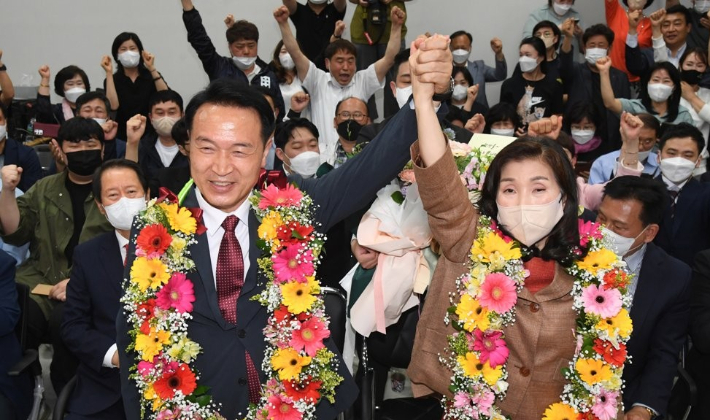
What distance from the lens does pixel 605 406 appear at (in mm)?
2707

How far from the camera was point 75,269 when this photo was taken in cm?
367

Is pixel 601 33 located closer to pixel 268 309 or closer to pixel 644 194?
pixel 644 194

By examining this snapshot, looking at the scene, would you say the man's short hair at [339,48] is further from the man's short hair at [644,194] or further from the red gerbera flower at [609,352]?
the red gerbera flower at [609,352]

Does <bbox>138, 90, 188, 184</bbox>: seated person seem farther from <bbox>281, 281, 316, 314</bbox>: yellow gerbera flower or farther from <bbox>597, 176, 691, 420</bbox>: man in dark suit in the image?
<bbox>281, 281, 316, 314</bbox>: yellow gerbera flower

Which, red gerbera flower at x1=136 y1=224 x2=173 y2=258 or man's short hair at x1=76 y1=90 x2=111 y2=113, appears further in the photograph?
man's short hair at x1=76 y1=90 x2=111 y2=113

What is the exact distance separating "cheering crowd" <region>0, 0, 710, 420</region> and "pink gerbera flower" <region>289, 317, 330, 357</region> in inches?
1.0

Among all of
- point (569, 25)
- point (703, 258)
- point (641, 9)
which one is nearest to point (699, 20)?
point (641, 9)

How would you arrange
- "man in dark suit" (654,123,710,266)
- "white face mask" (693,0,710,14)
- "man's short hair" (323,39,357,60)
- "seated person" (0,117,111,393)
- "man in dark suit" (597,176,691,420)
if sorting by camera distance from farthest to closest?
"white face mask" (693,0,710,14)
"man's short hair" (323,39,357,60)
"man in dark suit" (654,123,710,266)
"seated person" (0,117,111,393)
"man in dark suit" (597,176,691,420)

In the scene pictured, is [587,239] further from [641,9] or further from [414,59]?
[641,9]

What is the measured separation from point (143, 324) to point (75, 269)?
132 cm

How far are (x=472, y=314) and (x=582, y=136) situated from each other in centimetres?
436

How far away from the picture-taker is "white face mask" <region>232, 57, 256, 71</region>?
7469mm

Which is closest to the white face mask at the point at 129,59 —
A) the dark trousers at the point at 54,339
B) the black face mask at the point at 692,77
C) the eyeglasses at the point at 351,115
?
the eyeglasses at the point at 351,115

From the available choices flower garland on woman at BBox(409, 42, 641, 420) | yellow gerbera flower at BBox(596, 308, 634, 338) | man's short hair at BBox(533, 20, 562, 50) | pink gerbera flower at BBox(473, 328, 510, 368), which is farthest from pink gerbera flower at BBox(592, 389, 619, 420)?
man's short hair at BBox(533, 20, 562, 50)
